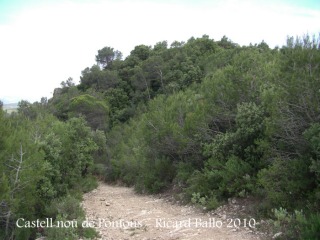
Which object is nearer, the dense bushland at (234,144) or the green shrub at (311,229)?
the green shrub at (311,229)

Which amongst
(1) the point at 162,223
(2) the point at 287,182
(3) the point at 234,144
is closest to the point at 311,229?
(2) the point at 287,182

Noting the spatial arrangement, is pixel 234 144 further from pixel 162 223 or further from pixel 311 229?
pixel 311 229

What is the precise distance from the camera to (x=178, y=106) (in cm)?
1695

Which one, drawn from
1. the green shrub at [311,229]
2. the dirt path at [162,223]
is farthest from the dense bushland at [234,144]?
the dirt path at [162,223]

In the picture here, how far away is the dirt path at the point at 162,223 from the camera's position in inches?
322

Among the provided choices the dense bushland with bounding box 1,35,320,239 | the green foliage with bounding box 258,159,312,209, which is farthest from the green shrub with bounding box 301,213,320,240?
the green foliage with bounding box 258,159,312,209

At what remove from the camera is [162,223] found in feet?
32.3

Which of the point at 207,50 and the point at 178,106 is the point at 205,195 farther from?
the point at 207,50

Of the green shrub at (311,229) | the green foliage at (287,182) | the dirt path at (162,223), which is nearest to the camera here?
the green shrub at (311,229)

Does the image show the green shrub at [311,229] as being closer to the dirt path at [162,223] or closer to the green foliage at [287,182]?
the green foliage at [287,182]

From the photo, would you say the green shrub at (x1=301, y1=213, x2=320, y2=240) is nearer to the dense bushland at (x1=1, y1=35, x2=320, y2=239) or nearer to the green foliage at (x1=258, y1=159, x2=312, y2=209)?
the dense bushland at (x1=1, y1=35, x2=320, y2=239)

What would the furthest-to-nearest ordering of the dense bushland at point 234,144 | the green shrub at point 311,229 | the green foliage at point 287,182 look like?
the dense bushland at point 234,144, the green foliage at point 287,182, the green shrub at point 311,229

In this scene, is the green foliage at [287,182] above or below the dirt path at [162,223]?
above

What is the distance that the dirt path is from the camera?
818 cm
